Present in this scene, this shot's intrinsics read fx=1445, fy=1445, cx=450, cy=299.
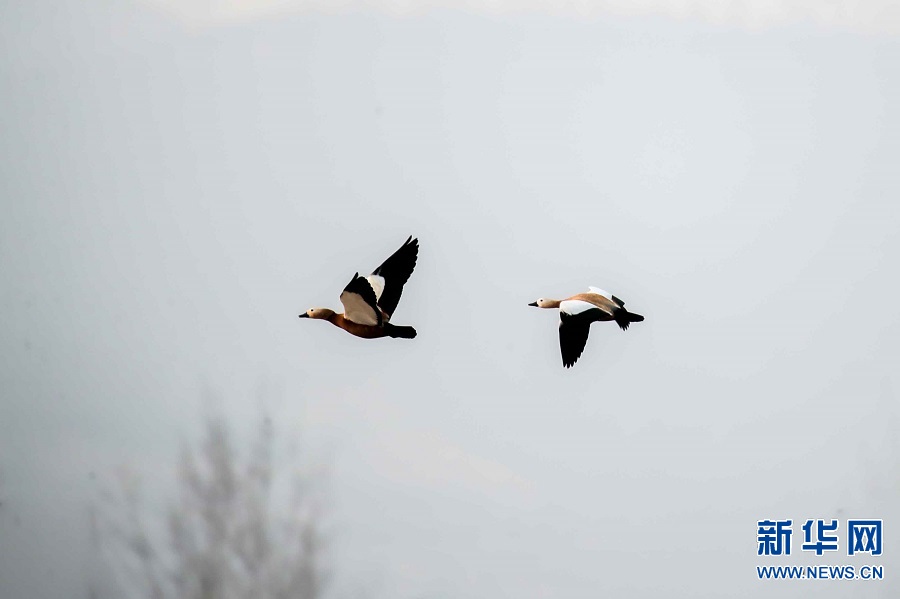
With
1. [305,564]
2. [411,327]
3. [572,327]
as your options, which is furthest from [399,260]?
[305,564]

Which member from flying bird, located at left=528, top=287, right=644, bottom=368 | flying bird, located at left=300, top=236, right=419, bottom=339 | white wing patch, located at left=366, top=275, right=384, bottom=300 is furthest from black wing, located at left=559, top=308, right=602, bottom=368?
white wing patch, located at left=366, top=275, right=384, bottom=300

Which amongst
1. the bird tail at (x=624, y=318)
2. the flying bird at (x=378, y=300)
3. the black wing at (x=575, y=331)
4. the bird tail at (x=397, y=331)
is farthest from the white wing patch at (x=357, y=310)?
the bird tail at (x=624, y=318)

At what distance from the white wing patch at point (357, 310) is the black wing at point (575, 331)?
6.92 feet

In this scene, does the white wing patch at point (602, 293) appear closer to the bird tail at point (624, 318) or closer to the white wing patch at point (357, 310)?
the bird tail at point (624, 318)

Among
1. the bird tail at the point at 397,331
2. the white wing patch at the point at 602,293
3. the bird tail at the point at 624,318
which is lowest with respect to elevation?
the bird tail at the point at 397,331

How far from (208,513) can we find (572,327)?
439 inches

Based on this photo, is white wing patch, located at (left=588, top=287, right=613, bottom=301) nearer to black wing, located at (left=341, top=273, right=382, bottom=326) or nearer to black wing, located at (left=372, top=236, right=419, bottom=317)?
black wing, located at (left=372, top=236, right=419, bottom=317)

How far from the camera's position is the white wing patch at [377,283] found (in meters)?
14.5

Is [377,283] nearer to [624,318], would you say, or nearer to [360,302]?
[360,302]

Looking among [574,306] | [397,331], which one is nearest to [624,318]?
[574,306]

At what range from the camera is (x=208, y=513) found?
2447 centimetres

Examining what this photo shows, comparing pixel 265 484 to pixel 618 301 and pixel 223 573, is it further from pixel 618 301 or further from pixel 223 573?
pixel 618 301

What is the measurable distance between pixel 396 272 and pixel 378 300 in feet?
1.57

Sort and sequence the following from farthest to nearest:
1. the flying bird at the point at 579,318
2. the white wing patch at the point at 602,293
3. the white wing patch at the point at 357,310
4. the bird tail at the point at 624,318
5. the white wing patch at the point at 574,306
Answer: the white wing patch at the point at 602,293 → the white wing patch at the point at 574,306 → the flying bird at the point at 579,318 → the bird tail at the point at 624,318 → the white wing patch at the point at 357,310
